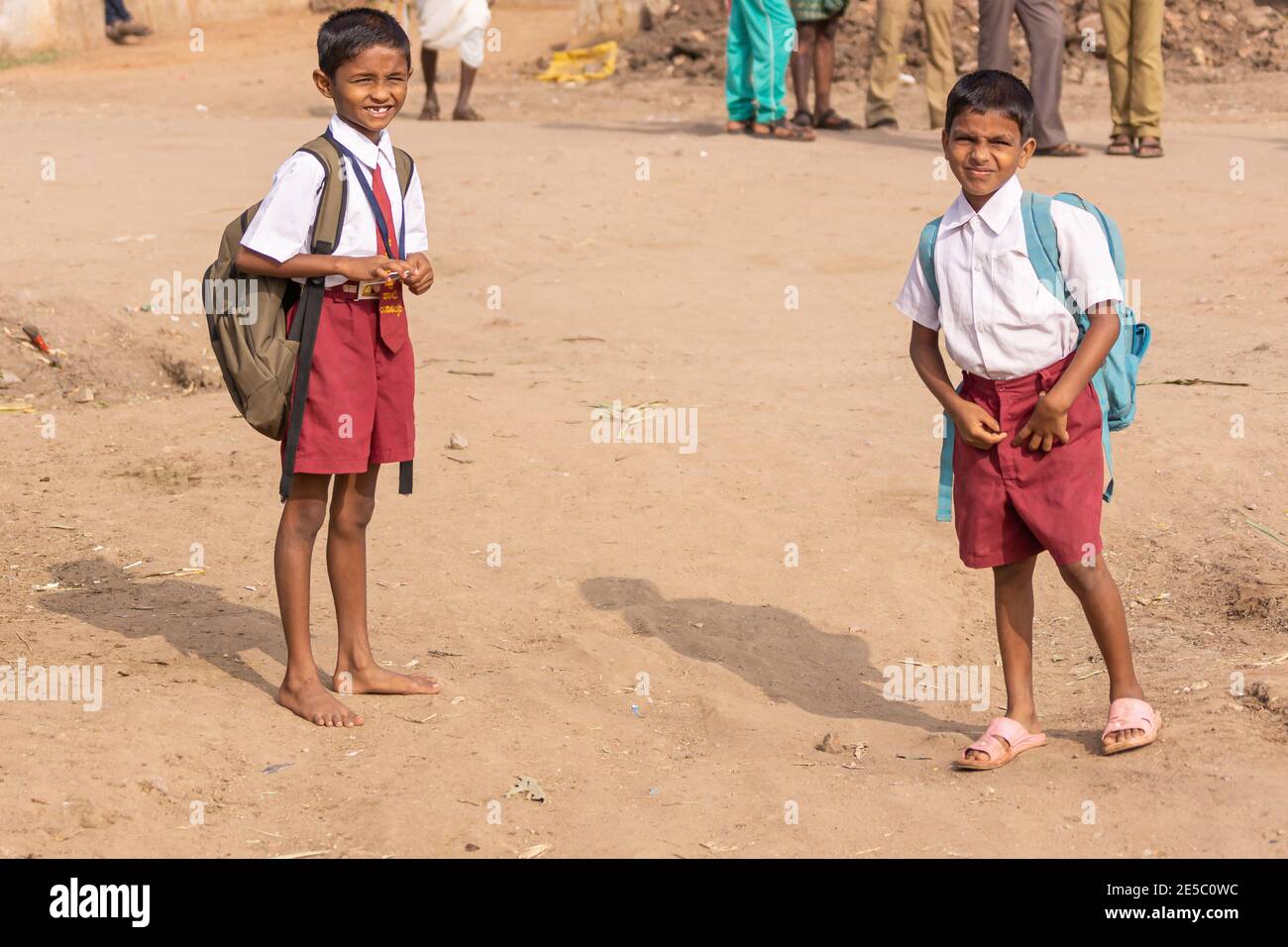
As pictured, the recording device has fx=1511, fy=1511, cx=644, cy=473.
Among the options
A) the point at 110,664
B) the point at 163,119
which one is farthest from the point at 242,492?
the point at 163,119

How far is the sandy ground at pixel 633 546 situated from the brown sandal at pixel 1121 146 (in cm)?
38

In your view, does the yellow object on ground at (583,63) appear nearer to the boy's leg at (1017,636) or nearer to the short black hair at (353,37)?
the short black hair at (353,37)

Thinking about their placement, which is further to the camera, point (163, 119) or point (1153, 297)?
point (163, 119)

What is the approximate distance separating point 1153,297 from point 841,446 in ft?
8.77

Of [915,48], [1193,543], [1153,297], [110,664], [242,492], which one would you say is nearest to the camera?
[110,664]

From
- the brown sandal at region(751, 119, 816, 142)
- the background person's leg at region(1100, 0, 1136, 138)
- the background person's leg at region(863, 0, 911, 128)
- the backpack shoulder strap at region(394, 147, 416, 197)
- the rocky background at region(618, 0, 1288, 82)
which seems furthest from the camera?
the rocky background at region(618, 0, 1288, 82)

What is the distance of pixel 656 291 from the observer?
8.05 meters

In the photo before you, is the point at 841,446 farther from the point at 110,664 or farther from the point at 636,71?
the point at 636,71

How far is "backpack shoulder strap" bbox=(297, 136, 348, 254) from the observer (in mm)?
3576

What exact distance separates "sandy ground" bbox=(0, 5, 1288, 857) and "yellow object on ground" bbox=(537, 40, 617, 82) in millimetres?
5424

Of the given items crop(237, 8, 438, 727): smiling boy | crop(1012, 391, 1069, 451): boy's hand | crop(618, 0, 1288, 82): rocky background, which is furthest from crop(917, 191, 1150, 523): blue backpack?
crop(618, 0, 1288, 82): rocky background

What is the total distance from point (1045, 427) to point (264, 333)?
186 centimetres

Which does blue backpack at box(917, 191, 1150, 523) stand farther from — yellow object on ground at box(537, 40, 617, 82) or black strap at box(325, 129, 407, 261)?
yellow object on ground at box(537, 40, 617, 82)

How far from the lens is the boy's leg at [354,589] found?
391 cm
